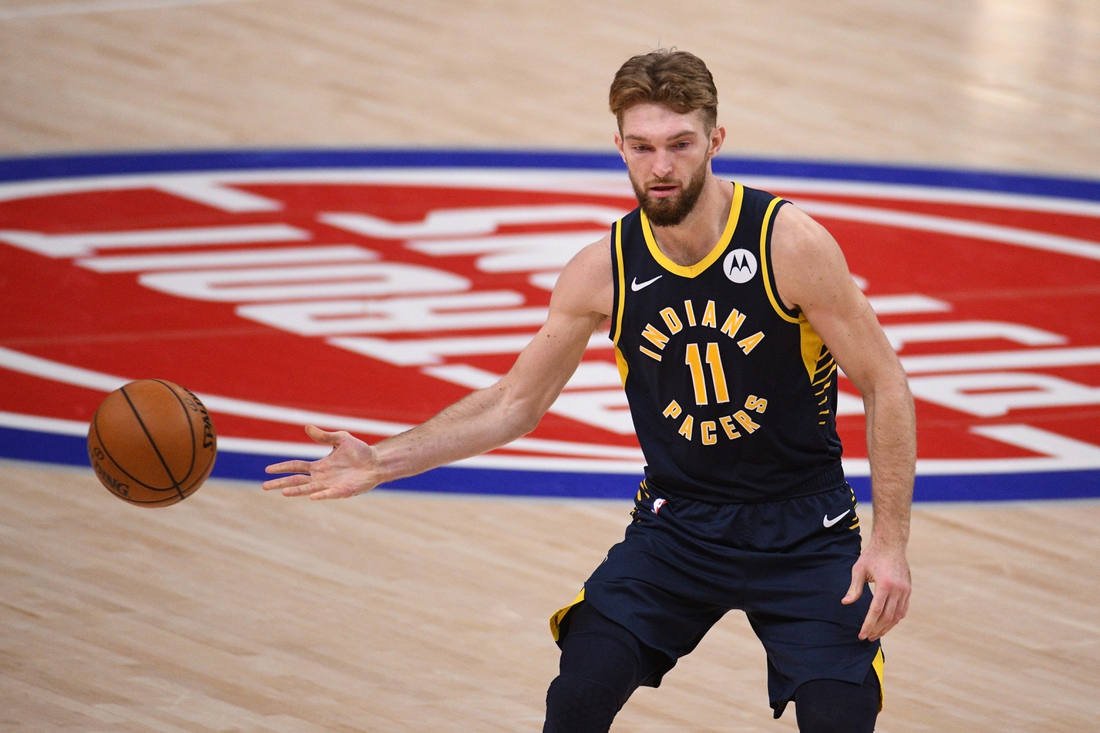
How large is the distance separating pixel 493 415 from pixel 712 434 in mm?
587

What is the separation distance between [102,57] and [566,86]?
10.7ft

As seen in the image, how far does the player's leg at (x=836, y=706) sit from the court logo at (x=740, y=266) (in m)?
0.96

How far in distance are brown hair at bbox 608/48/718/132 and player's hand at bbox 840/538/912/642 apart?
3.56ft

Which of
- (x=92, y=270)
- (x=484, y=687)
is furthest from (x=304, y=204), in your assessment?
(x=484, y=687)

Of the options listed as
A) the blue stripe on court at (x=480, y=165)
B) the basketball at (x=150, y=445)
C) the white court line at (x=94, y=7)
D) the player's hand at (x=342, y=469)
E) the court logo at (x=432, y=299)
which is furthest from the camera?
the white court line at (x=94, y=7)

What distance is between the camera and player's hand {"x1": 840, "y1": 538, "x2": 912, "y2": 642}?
343cm

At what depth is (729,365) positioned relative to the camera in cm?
370

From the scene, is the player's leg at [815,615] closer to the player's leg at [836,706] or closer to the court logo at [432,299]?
the player's leg at [836,706]

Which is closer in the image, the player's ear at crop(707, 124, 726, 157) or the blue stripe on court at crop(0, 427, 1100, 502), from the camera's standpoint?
the player's ear at crop(707, 124, 726, 157)

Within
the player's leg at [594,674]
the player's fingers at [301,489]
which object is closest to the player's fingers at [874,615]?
the player's leg at [594,674]

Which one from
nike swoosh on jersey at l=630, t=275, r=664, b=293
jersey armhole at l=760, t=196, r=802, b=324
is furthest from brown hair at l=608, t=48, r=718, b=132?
nike swoosh on jersey at l=630, t=275, r=664, b=293

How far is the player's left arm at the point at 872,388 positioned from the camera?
346cm

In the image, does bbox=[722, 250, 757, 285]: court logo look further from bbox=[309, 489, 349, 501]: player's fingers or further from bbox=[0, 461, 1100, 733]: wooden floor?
bbox=[0, 461, 1100, 733]: wooden floor

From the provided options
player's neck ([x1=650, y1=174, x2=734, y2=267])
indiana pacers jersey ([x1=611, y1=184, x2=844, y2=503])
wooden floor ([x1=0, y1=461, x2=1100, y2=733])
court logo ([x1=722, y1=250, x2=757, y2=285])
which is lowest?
wooden floor ([x1=0, y1=461, x2=1100, y2=733])
